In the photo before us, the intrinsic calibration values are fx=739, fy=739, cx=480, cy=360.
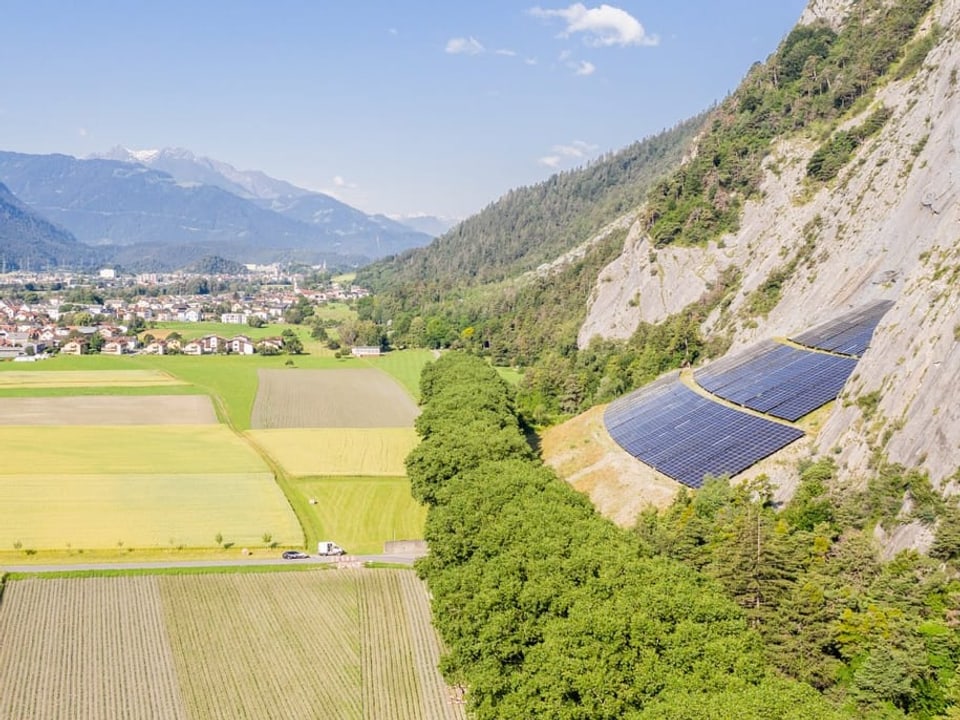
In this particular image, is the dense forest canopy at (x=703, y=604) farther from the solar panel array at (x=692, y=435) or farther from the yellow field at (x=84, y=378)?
the yellow field at (x=84, y=378)

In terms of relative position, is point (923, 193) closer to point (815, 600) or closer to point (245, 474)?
point (815, 600)

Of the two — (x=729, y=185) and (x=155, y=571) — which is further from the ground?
(x=729, y=185)

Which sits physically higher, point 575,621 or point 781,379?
point 781,379

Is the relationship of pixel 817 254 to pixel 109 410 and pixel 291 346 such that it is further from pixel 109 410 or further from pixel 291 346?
pixel 291 346

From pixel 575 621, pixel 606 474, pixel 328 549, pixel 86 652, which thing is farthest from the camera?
pixel 606 474

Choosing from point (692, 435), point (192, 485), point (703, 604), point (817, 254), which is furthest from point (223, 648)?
point (817, 254)

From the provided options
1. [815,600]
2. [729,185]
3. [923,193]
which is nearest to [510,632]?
[815,600]
